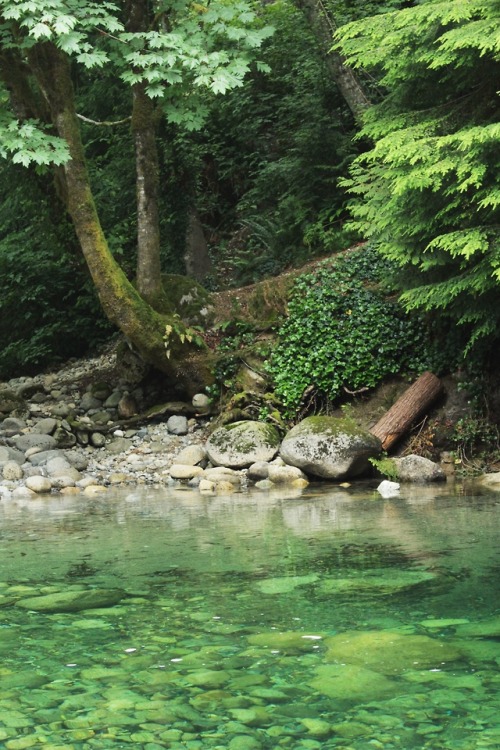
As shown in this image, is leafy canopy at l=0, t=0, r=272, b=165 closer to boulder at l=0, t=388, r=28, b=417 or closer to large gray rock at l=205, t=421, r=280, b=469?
large gray rock at l=205, t=421, r=280, b=469

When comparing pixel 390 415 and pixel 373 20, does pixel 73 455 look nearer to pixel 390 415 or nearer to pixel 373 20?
pixel 390 415

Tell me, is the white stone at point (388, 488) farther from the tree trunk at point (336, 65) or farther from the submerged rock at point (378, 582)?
the tree trunk at point (336, 65)

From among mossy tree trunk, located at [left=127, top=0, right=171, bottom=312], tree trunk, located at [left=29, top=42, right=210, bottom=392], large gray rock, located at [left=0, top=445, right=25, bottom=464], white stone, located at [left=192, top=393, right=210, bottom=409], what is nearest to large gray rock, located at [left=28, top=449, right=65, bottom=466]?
large gray rock, located at [left=0, top=445, right=25, bottom=464]

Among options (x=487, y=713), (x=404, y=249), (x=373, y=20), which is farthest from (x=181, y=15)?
(x=487, y=713)

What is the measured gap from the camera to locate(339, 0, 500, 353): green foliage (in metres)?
7.18

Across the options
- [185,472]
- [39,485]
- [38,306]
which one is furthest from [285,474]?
[38,306]

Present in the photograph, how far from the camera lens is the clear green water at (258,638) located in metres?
2.50

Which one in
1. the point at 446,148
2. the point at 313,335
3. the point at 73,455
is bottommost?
the point at 73,455

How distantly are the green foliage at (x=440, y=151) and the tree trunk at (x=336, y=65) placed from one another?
4892 mm

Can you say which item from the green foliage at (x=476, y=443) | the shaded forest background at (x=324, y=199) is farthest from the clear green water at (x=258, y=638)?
the shaded forest background at (x=324, y=199)

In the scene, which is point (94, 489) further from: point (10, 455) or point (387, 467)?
point (387, 467)

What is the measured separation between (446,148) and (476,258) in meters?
1.17

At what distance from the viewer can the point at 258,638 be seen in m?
3.32

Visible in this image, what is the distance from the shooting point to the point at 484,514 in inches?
249
